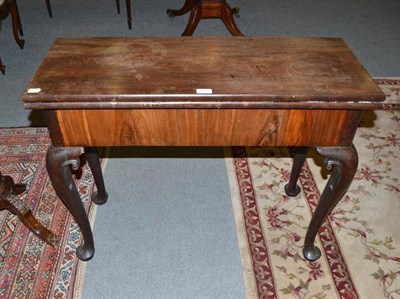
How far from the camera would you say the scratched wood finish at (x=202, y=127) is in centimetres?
113

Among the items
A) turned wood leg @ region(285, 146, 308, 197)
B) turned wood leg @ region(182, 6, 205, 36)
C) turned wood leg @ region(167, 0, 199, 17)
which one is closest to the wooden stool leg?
turned wood leg @ region(182, 6, 205, 36)

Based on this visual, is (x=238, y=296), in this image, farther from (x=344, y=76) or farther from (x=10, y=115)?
(x=10, y=115)

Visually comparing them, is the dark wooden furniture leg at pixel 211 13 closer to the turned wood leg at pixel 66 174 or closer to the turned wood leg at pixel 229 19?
the turned wood leg at pixel 229 19

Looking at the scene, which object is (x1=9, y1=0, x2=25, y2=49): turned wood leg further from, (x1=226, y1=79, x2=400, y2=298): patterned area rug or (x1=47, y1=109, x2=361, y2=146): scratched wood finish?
(x1=47, y1=109, x2=361, y2=146): scratched wood finish

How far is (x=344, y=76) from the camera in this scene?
3.95ft

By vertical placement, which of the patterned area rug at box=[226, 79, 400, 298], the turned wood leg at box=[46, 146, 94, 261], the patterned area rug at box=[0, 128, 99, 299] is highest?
the turned wood leg at box=[46, 146, 94, 261]

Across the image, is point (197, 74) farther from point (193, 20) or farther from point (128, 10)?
point (128, 10)

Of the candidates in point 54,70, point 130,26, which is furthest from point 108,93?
point 130,26

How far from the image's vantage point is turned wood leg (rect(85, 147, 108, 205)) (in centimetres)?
165

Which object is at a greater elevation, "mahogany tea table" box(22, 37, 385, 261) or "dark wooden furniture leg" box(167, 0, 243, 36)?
"mahogany tea table" box(22, 37, 385, 261)

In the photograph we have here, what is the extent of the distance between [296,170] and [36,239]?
1270 millimetres

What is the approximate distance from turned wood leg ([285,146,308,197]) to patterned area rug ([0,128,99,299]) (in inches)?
39.6

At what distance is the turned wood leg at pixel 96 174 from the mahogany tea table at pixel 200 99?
32 centimetres

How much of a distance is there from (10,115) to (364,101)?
215cm
